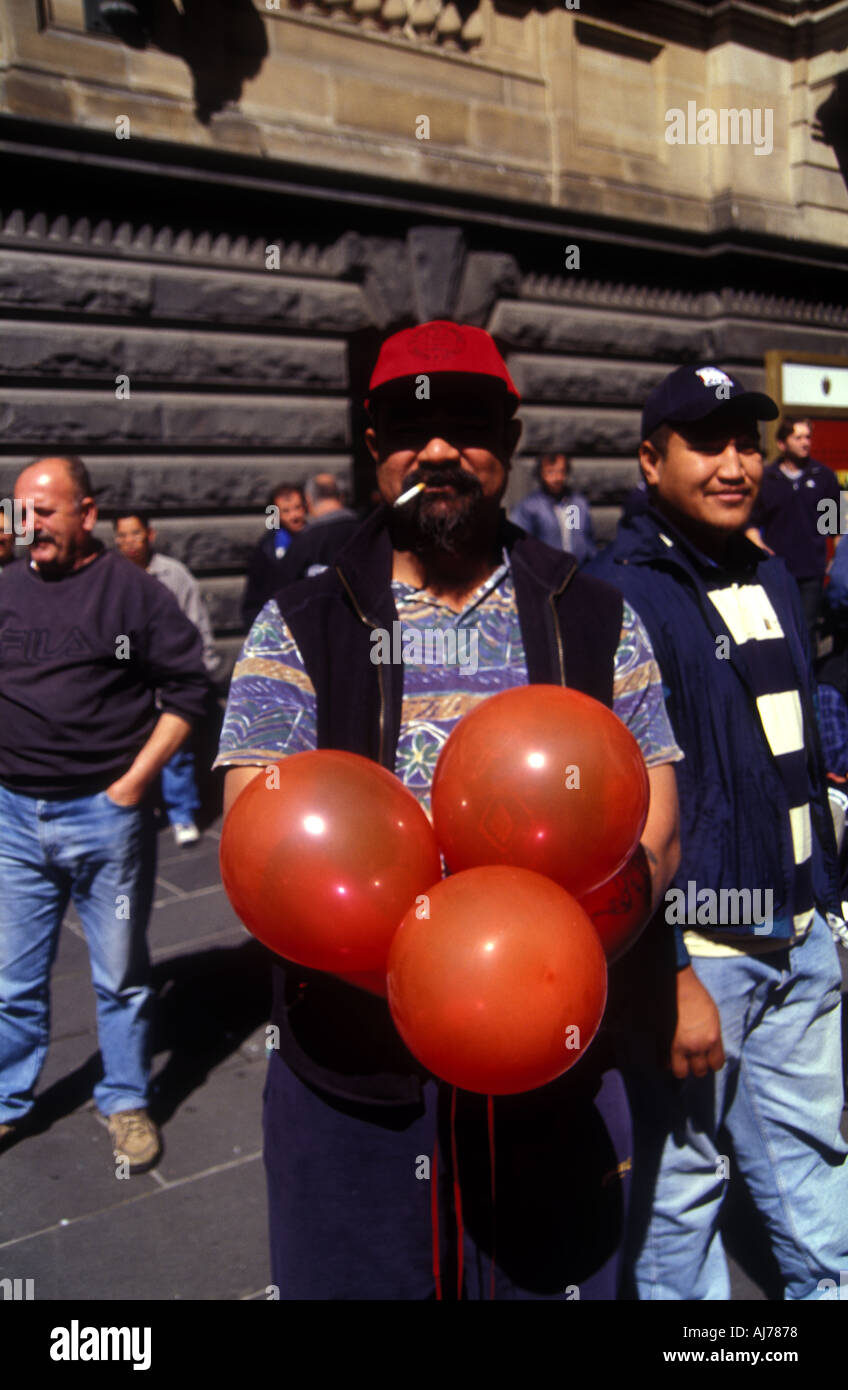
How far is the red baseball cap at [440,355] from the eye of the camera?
5.68 ft

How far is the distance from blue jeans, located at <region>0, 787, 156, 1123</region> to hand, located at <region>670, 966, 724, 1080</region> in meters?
2.02

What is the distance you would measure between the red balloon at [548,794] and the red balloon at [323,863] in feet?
0.30

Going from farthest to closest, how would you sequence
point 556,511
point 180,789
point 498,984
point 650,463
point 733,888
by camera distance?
point 556,511 → point 180,789 → point 650,463 → point 733,888 → point 498,984

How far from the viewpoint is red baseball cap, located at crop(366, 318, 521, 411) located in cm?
173

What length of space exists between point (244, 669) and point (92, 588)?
1859 millimetres

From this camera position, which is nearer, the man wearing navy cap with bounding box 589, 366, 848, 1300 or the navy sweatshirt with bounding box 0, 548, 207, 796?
the man wearing navy cap with bounding box 589, 366, 848, 1300

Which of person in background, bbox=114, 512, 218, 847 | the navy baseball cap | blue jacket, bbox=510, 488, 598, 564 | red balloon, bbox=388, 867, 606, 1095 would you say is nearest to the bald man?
the navy baseball cap

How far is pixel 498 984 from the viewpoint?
130 cm

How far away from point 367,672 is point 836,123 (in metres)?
10.7

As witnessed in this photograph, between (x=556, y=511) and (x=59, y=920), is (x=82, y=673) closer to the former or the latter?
(x=59, y=920)

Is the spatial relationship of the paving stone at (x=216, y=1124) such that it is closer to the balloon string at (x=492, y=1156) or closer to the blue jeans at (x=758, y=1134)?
the blue jeans at (x=758, y=1134)

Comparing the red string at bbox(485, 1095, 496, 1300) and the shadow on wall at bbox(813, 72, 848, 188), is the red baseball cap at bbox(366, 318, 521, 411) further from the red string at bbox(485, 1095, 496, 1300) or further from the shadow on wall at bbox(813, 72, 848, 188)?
the shadow on wall at bbox(813, 72, 848, 188)

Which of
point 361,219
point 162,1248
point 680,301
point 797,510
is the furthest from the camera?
point 680,301

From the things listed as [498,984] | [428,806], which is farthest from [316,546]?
[498,984]
